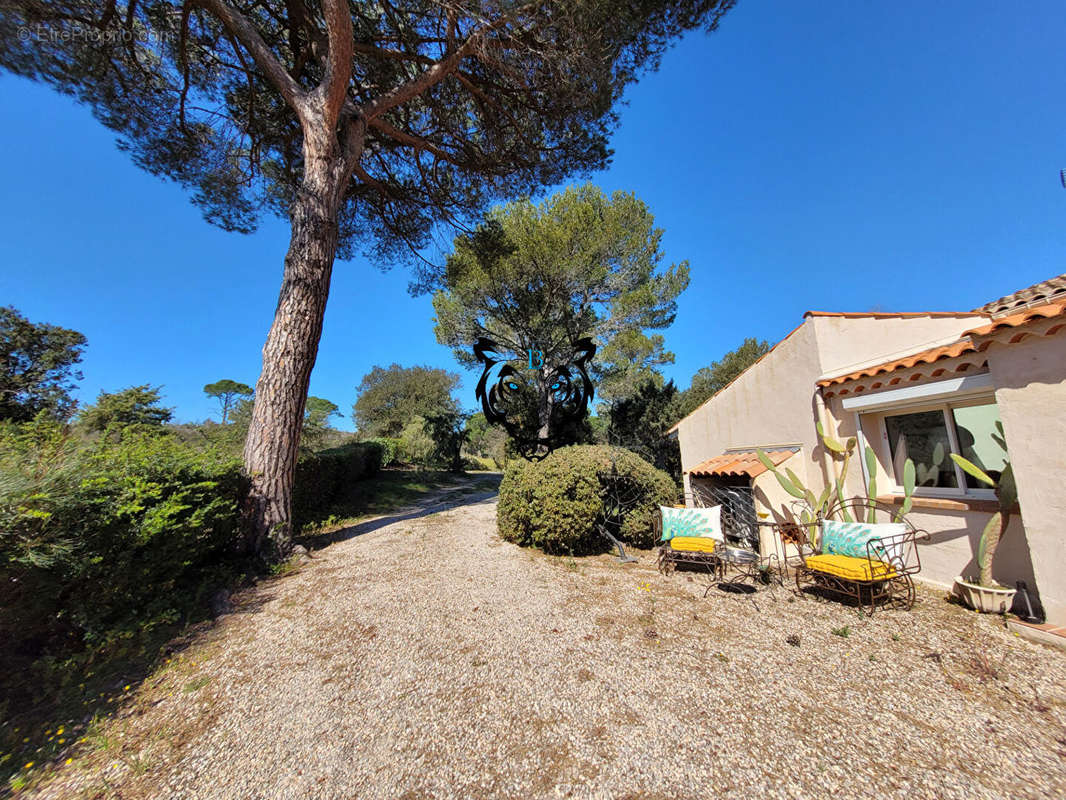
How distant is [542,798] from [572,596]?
2.62 metres

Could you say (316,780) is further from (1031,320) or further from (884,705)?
(1031,320)

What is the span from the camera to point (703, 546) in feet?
16.1

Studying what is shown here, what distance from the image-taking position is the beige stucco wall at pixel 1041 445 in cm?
319

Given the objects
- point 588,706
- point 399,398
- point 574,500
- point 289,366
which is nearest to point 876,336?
point 574,500

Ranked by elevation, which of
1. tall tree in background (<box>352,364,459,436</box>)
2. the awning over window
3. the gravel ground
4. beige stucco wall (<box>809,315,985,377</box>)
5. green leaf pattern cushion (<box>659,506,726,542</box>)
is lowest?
the gravel ground

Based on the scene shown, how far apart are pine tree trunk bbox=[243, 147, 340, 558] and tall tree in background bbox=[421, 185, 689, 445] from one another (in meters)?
4.44

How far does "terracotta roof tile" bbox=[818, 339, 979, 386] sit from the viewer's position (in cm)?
393

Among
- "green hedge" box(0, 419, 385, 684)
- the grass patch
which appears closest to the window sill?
the grass patch

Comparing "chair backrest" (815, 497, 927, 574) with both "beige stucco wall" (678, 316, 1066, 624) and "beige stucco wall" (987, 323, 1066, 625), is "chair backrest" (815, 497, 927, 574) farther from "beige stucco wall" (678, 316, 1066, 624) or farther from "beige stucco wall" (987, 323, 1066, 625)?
"beige stucco wall" (987, 323, 1066, 625)

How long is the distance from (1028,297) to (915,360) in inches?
80.1

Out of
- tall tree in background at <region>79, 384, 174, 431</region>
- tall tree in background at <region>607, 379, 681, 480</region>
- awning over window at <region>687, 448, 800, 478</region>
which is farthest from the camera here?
tall tree in background at <region>607, 379, 681, 480</region>

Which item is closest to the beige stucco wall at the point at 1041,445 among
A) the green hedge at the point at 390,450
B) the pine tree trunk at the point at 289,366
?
the pine tree trunk at the point at 289,366

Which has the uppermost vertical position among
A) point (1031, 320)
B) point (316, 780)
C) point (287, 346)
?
point (287, 346)

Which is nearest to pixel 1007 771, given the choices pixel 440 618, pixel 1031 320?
pixel 1031 320
